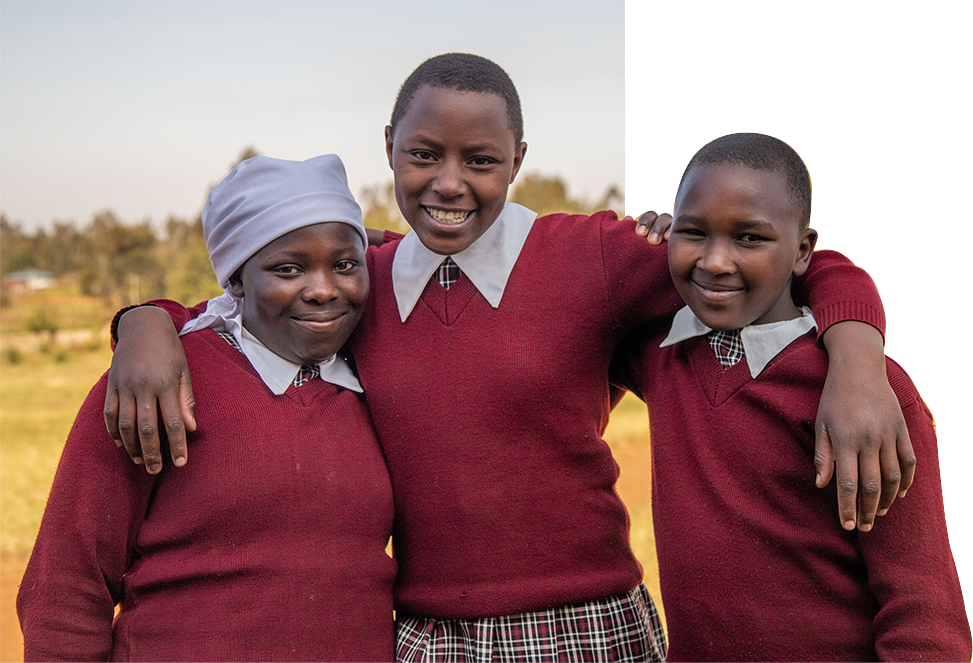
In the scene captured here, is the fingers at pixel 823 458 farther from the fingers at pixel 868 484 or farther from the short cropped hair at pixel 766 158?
the short cropped hair at pixel 766 158

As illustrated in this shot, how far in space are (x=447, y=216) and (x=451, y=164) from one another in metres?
0.12

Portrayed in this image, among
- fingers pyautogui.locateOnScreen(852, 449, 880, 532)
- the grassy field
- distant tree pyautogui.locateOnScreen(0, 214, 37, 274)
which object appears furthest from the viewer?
distant tree pyautogui.locateOnScreen(0, 214, 37, 274)

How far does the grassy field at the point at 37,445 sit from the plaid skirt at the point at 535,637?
7161 mm

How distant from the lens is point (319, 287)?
1.78 m

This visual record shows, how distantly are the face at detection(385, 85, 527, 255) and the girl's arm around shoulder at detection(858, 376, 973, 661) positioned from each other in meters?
0.93

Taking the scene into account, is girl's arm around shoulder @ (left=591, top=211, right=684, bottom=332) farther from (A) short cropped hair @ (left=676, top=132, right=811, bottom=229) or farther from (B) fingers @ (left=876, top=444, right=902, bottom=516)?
(B) fingers @ (left=876, top=444, right=902, bottom=516)

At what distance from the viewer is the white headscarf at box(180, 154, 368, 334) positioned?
179 cm

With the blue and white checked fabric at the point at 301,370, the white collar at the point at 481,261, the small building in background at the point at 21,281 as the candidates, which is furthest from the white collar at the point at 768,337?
the small building in background at the point at 21,281

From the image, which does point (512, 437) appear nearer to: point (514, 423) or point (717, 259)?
point (514, 423)

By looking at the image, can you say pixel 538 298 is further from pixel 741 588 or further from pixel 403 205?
pixel 741 588

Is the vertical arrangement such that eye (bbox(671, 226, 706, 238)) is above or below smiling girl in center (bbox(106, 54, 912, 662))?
above

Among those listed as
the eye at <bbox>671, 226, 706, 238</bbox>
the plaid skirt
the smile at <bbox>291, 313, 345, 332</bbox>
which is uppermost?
the eye at <bbox>671, 226, 706, 238</bbox>

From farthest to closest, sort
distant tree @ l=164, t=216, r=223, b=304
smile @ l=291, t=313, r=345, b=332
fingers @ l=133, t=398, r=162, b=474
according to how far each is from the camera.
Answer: distant tree @ l=164, t=216, r=223, b=304, smile @ l=291, t=313, r=345, b=332, fingers @ l=133, t=398, r=162, b=474

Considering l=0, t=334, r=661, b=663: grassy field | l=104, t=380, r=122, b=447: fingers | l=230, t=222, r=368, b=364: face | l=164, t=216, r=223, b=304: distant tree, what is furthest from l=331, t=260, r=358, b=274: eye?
l=164, t=216, r=223, b=304: distant tree
